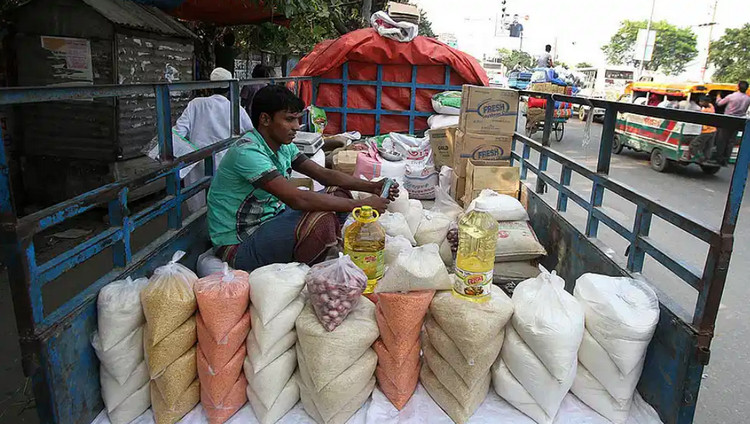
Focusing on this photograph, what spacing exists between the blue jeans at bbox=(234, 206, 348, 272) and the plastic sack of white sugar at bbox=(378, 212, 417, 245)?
2.10 ft

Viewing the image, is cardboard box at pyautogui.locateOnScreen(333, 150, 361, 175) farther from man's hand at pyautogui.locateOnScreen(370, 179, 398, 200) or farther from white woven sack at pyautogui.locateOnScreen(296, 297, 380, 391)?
white woven sack at pyautogui.locateOnScreen(296, 297, 380, 391)

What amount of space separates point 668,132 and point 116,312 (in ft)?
33.9

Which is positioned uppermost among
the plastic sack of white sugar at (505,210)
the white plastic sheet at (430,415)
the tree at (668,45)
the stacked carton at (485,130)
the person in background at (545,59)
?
the tree at (668,45)

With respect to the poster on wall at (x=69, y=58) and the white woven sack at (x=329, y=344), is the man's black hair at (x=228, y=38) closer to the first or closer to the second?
the poster on wall at (x=69, y=58)

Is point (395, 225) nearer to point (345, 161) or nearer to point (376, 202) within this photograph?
point (376, 202)

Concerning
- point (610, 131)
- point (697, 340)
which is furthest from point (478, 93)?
point (697, 340)

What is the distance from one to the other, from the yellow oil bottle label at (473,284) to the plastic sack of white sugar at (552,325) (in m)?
0.15

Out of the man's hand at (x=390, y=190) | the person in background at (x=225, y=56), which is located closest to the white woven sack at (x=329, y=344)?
the man's hand at (x=390, y=190)

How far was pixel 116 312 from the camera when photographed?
1.84 meters

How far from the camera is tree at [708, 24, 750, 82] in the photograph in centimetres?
2928

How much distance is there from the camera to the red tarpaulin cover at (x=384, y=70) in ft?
19.7

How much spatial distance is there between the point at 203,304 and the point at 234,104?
1929 mm

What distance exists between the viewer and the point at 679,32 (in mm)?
52625

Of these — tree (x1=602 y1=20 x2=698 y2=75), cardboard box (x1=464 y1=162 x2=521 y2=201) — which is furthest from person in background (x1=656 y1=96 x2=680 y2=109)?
tree (x1=602 y1=20 x2=698 y2=75)
